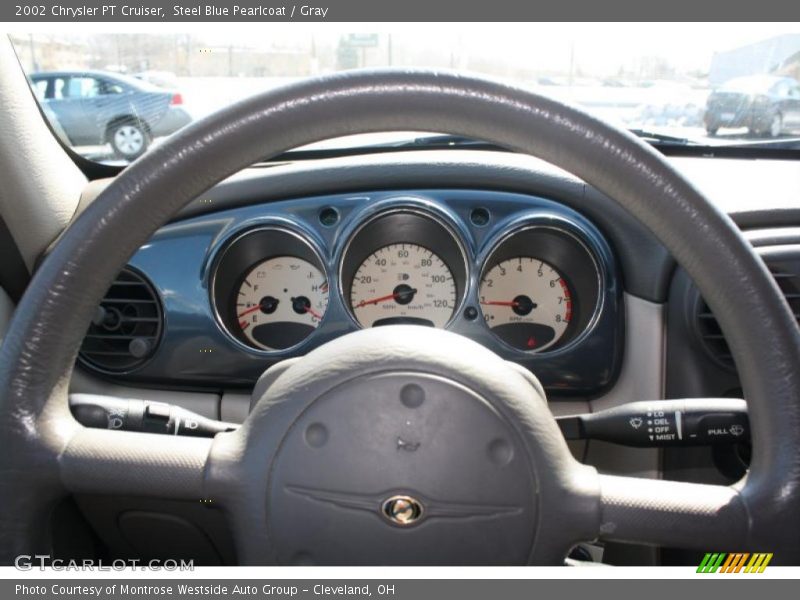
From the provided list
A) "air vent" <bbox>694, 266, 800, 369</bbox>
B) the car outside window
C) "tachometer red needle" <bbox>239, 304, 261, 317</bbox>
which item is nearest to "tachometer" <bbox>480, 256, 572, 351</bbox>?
"air vent" <bbox>694, 266, 800, 369</bbox>

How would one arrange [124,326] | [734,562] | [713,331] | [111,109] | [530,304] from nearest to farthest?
[734,562] < [713,331] < [124,326] < [530,304] < [111,109]

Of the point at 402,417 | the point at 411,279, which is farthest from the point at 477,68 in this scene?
the point at 402,417

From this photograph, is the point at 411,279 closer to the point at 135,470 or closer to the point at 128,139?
the point at 128,139

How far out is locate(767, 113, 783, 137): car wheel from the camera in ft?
8.17

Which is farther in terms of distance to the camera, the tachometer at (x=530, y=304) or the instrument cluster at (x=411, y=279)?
the tachometer at (x=530, y=304)

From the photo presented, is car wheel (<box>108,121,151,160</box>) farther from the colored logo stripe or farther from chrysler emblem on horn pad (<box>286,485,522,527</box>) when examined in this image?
the colored logo stripe

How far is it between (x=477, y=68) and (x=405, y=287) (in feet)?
2.17

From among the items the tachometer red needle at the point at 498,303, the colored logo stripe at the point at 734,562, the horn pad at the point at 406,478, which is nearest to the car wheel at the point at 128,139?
the tachometer red needle at the point at 498,303

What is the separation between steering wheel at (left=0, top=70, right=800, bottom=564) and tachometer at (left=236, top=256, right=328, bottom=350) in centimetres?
139

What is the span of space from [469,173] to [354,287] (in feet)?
1.56

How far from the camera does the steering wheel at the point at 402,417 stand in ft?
3.14

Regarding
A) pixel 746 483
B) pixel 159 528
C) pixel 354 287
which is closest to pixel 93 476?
pixel 159 528

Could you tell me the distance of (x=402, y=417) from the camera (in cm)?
99

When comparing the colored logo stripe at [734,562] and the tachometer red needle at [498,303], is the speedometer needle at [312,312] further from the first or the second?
the colored logo stripe at [734,562]
